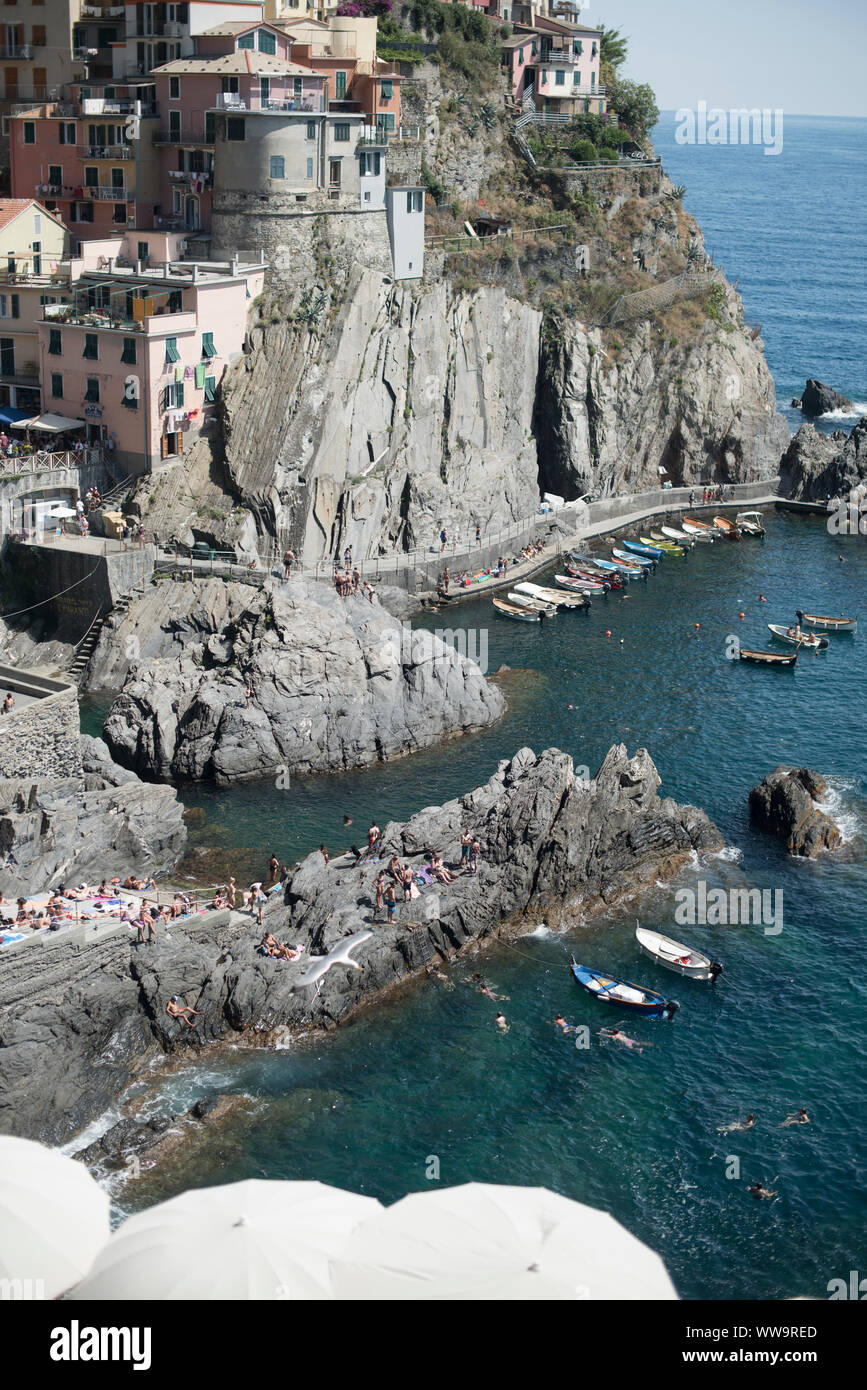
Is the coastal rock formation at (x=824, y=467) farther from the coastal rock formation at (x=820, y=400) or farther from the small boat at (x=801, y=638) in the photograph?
the small boat at (x=801, y=638)

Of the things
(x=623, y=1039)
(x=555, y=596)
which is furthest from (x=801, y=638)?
(x=623, y=1039)

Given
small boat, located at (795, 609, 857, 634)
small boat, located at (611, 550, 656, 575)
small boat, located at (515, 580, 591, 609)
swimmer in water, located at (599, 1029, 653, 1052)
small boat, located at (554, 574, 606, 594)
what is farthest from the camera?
small boat, located at (611, 550, 656, 575)

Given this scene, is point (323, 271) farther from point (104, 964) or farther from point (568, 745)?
point (104, 964)

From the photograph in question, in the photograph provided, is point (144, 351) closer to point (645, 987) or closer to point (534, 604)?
point (534, 604)

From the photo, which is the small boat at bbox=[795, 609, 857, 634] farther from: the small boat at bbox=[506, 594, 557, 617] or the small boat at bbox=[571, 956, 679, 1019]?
the small boat at bbox=[571, 956, 679, 1019]

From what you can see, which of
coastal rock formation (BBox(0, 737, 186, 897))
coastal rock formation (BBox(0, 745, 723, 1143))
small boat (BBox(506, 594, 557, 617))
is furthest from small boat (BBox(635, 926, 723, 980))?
small boat (BBox(506, 594, 557, 617))
